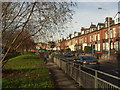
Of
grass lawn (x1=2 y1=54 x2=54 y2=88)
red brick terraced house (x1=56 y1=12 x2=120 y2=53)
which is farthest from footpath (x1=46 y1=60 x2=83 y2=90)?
red brick terraced house (x1=56 y1=12 x2=120 y2=53)

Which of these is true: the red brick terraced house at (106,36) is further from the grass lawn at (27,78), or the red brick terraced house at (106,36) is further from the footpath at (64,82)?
the footpath at (64,82)

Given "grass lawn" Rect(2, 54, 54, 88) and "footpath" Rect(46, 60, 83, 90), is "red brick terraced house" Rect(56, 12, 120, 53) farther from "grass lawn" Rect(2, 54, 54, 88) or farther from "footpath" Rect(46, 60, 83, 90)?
"footpath" Rect(46, 60, 83, 90)

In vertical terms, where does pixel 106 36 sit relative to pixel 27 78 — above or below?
above

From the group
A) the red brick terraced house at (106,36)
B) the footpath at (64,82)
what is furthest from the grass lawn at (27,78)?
the red brick terraced house at (106,36)

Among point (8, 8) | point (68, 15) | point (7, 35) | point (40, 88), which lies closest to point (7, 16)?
point (8, 8)

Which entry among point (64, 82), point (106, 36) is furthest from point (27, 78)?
point (106, 36)

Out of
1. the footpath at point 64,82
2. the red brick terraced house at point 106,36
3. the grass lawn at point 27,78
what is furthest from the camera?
the red brick terraced house at point 106,36

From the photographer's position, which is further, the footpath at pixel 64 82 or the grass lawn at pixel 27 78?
the footpath at pixel 64 82

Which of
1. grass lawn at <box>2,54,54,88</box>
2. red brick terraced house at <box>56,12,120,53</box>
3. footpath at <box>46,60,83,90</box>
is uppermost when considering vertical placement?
red brick terraced house at <box>56,12,120,53</box>

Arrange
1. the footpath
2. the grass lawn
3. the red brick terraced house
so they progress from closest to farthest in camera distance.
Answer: the grass lawn → the footpath → the red brick terraced house

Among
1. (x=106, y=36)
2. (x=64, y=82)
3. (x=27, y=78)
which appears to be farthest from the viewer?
(x=106, y=36)

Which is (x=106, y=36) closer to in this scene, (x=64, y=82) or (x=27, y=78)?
(x=64, y=82)

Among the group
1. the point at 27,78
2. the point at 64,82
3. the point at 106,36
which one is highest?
the point at 106,36

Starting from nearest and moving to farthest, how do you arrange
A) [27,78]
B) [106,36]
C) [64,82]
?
[64,82] → [27,78] → [106,36]
